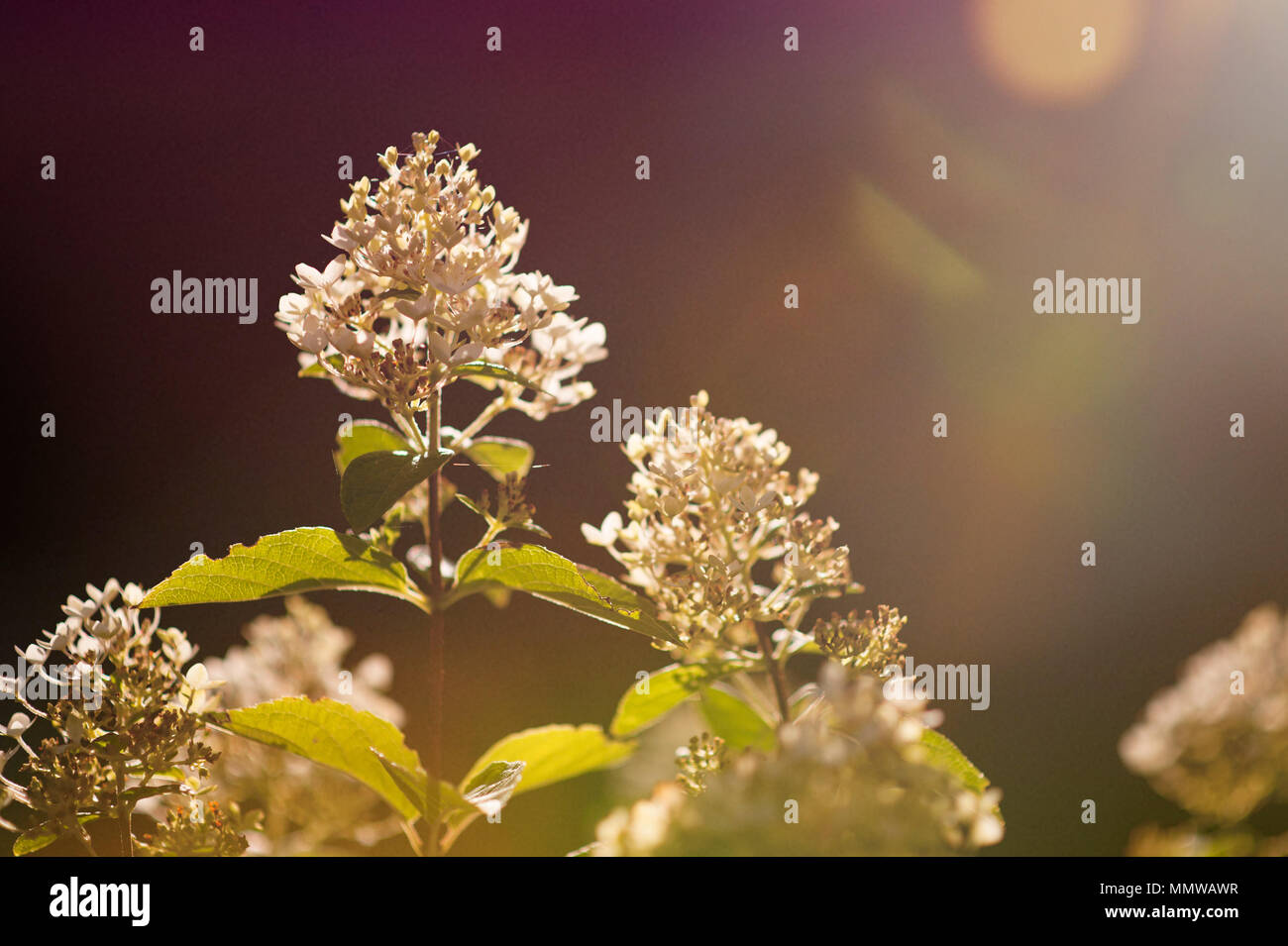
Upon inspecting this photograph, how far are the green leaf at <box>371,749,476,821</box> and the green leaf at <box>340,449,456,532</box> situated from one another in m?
0.19

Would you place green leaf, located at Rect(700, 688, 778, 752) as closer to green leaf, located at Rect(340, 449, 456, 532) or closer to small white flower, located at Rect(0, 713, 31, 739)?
green leaf, located at Rect(340, 449, 456, 532)

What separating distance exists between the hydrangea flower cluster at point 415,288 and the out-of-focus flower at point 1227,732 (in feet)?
2.44

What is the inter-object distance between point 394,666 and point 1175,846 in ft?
3.52

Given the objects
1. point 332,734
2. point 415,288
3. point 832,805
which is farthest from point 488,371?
point 832,805

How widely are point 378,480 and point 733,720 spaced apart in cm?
40

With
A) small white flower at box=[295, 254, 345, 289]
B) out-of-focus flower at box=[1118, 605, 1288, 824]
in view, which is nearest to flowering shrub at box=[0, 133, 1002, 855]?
small white flower at box=[295, 254, 345, 289]

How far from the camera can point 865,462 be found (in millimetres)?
1851

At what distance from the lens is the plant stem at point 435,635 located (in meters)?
0.65

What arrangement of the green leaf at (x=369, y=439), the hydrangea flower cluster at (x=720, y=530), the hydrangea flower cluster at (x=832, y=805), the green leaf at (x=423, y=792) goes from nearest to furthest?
the hydrangea flower cluster at (x=832, y=805)
the green leaf at (x=423, y=792)
the hydrangea flower cluster at (x=720, y=530)
the green leaf at (x=369, y=439)

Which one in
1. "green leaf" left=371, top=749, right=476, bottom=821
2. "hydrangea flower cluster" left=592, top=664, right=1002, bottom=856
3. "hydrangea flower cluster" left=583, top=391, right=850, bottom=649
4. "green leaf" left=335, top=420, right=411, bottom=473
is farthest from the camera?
"green leaf" left=335, top=420, right=411, bottom=473

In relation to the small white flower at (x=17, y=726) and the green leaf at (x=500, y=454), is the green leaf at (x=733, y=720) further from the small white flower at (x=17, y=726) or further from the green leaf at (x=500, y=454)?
the small white flower at (x=17, y=726)

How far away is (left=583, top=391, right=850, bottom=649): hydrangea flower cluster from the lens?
705 mm

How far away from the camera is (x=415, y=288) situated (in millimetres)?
703

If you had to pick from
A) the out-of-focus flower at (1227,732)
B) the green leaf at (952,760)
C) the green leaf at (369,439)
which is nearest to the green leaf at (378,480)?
the green leaf at (369,439)
